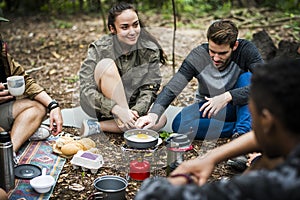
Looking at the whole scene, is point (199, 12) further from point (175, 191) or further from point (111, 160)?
point (175, 191)

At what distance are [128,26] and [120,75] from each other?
0.46 meters

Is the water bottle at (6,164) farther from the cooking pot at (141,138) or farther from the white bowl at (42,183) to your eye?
the cooking pot at (141,138)

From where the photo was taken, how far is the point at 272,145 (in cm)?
170

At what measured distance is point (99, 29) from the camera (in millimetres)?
8078

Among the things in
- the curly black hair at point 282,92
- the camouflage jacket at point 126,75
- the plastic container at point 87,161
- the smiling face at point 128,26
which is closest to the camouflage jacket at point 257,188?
the curly black hair at point 282,92

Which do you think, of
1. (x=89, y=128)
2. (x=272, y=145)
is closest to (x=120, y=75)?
(x=89, y=128)

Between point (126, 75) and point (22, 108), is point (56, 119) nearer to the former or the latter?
Answer: point (22, 108)

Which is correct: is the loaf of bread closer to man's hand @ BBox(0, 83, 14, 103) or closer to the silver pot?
man's hand @ BBox(0, 83, 14, 103)

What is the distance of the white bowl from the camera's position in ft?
9.80

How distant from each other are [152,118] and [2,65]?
1322mm

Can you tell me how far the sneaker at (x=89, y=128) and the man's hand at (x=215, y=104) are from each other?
99 cm

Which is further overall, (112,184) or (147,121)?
(147,121)

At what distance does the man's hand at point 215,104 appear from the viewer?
3.55m

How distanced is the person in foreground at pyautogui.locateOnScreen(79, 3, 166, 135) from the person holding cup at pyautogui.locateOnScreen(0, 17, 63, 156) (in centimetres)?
39
